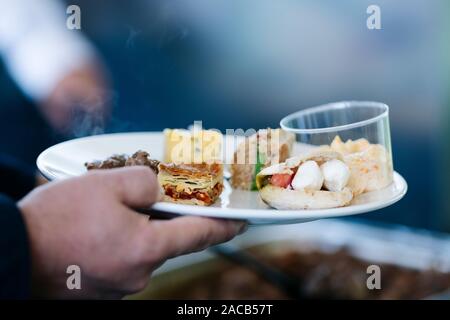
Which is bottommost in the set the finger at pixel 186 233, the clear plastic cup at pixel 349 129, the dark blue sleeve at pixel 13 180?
the finger at pixel 186 233

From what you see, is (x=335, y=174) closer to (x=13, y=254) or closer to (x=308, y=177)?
(x=308, y=177)

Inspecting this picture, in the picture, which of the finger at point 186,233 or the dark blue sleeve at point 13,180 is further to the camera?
the dark blue sleeve at point 13,180

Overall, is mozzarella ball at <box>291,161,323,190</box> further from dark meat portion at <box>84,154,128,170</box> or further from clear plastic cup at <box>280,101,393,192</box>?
dark meat portion at <box>84,154,128,170</box>

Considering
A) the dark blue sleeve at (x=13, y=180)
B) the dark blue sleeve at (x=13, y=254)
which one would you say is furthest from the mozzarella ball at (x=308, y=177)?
the dark blue sleeve at (x=13, y=180)

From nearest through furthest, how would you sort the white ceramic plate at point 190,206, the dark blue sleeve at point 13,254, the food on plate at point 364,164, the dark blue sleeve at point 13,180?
the dark blue sleeve at point 13,254
the white ceramic plate at point 190,206
the food on plate at point 364,164
the dark blue sleeve at point 13,180

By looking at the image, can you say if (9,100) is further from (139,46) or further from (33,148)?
(139,46)

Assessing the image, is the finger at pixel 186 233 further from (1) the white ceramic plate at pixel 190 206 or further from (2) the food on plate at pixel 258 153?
(2) the food on plate at pixel 258 153
